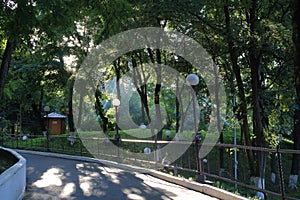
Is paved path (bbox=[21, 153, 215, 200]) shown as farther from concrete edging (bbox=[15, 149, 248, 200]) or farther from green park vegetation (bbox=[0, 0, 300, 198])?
green park vegetation (bbox=[0, 0, 300, 198])

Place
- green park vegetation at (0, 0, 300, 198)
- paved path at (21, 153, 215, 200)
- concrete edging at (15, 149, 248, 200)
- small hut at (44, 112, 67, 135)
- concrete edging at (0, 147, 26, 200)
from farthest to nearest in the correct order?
1. small hut at (44, 112, 67, 135)
2. green park vegetation at (0, 0, 300, 198)
3. paved path at (21, 153, 215, 200)
4. concrete edging at (15, 149, 248, 200)
5. concrete edging at (0, 147, 26, 200)

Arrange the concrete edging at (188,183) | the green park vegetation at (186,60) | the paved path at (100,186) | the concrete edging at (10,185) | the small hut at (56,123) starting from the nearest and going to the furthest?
the concrete edging at (10,185) → the concrete edging at (188,183) → the paved path at (100,186) → the green park vegetation at (186,60) → the small hut at (56,123)

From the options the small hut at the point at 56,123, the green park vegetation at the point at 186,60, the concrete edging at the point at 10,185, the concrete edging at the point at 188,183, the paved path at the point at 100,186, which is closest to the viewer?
the concrete edging at the point at 10,185

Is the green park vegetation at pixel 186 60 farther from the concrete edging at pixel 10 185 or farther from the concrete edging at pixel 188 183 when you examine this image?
the concrete edging at pixel 10 185

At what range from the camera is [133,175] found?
358 inches

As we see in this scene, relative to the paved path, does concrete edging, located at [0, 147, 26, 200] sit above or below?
above

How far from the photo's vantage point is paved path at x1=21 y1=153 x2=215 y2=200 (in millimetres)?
6417

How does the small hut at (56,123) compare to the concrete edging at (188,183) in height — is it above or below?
above

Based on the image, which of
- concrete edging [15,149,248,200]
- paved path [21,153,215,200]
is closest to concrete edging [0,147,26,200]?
paved path [21,153,215,200]

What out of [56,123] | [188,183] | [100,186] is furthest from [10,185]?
[56,123]

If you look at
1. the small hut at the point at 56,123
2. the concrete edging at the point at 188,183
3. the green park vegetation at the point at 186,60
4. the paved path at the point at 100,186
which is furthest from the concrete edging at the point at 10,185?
the small hut at the point at 56,123

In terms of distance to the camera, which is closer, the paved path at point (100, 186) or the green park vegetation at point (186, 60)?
the paved path at point (100, 186)

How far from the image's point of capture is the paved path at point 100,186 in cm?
642

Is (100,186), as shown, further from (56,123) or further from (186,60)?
(56,123)
